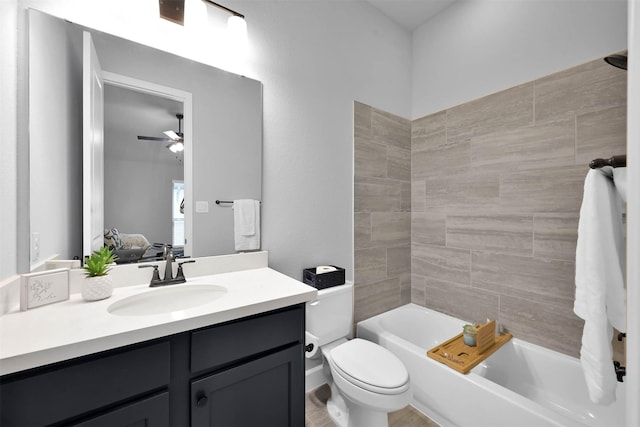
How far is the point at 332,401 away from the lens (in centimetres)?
175

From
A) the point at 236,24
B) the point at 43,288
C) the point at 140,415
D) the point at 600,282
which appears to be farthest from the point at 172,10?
the point at 600,282

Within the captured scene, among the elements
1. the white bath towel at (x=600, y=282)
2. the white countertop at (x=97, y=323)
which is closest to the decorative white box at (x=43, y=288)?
the white countertop at (x=97, y=323)

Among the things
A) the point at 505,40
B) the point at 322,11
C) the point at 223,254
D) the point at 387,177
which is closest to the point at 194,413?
the point at 223,254

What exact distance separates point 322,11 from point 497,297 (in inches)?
95.4

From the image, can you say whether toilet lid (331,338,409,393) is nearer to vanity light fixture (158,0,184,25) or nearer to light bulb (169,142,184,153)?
light bulb (169,142,184,153)

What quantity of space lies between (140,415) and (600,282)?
1.69 m

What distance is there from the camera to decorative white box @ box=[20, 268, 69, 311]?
0.94 m

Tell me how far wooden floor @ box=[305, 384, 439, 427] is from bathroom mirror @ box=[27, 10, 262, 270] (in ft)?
3.82

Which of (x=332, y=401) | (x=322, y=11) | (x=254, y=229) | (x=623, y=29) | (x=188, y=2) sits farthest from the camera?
(x=322, y=11)

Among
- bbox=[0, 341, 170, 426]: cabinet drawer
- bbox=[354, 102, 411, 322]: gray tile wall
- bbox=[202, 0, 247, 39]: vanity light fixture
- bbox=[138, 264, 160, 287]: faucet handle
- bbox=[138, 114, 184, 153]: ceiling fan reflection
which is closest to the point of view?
bbox=[0, 341, 170, 426]: cabinet drawer

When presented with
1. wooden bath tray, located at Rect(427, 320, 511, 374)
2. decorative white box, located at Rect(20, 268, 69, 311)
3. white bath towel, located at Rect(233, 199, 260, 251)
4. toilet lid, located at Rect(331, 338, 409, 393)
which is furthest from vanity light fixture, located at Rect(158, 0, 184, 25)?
wooden bath tray, located at Rect(427, 320, 511, 374)

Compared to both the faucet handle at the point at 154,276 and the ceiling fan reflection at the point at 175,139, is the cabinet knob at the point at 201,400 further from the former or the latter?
the ceiling fan reflection at the point at 175,139

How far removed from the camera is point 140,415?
803mm

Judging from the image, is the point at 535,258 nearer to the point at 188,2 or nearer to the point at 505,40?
the point at 505,40
